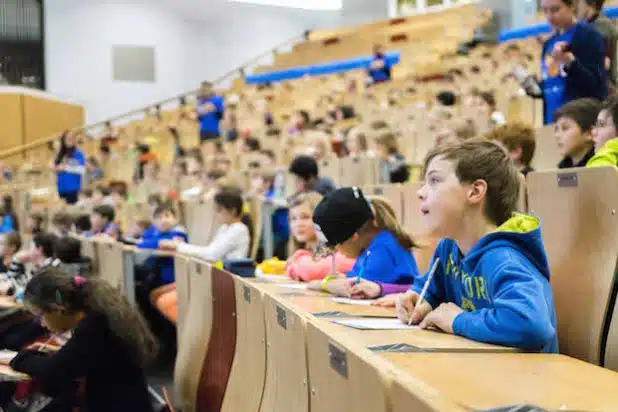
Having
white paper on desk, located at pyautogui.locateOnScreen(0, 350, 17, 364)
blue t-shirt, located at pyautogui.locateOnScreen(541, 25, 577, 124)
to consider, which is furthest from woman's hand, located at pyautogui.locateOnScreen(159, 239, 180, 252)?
blue t-shirt, located at pyautogui.locateOnScreen(541, 25, 577, 124)

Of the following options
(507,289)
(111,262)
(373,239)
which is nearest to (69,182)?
(111,262)

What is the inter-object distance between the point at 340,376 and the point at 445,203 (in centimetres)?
55

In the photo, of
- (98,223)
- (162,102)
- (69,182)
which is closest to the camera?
(98,223)

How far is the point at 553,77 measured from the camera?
307cm

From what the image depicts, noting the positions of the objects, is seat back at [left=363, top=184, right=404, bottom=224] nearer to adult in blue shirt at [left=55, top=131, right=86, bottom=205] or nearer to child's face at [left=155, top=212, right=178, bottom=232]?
child's face at [left=155, top=212, right=178, bottom=232]

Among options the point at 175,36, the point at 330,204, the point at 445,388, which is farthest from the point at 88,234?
the point at 175,36

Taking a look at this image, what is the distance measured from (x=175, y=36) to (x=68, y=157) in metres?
6.75

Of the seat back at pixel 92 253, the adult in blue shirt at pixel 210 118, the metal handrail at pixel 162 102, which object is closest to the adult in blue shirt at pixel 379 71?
the adult in blue shirt at pixel 210 118

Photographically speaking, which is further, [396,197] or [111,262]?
[111,262]

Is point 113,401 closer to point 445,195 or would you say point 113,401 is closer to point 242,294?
point 242,294

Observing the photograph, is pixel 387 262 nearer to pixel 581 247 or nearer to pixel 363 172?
pixel 581 247

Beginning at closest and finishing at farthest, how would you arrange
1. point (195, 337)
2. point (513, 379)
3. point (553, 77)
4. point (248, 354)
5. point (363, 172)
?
point (513, 379)
point (248, 354)
point (195, 337)
point (553, 77)
point (363, 172)

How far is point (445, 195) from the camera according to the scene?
1470 millimetres

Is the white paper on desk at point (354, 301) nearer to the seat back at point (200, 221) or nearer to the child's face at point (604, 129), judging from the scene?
the child's face at point (604, 129)
